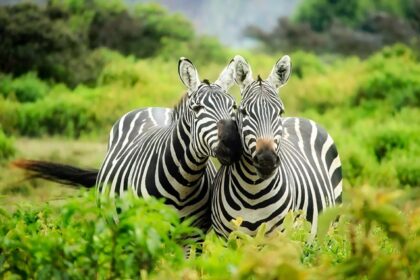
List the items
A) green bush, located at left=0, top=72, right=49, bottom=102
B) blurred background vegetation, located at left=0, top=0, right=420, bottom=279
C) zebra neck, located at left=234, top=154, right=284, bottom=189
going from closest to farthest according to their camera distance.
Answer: zebra neck, located at left=234, top=154, right=284, bottom=189
blurred background vegetation, located at left=0, top=0, right=420, bottom=279
green bush, located at left=0, top=72, right=49, bottom=102

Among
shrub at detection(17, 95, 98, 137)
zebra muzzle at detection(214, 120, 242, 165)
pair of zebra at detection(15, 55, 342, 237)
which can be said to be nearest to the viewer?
zebra muzzle at detection(214, 120, 242, 165)

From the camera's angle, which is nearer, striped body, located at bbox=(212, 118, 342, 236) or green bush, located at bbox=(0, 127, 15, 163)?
striped body, located at bbox=(212, 118, 342, 236)

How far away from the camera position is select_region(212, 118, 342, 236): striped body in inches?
225

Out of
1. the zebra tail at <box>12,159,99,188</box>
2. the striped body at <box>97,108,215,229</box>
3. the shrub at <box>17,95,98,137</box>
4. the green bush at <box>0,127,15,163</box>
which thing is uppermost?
the striped body at <box>97,108,215,229</box>

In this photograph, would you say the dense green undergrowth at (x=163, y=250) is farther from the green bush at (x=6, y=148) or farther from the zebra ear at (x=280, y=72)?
the green bush at (x=6, y=148)

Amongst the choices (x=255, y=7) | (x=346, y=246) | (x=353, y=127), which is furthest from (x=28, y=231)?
(x=255, y=7)

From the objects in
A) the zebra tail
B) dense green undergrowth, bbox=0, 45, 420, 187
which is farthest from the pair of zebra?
dense green undergrowth, bbox=0, 45, 420, 187

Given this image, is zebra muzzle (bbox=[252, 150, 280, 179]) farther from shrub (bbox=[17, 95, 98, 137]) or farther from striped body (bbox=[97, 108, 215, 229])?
shrub (bbox=[17, 95, 98, 137])

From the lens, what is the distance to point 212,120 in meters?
5.64

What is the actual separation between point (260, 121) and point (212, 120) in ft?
0.92

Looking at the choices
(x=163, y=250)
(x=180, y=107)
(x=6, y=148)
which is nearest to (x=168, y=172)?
(x=180, y=107)

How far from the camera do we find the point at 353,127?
14.9 metres

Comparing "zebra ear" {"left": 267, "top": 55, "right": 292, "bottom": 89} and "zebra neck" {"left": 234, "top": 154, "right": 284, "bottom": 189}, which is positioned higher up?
"zebra ear" {"left": 267, "top": 55, "right": 292, "bottom": 89}

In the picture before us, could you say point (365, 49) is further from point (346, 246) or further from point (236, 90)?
point (346, 246)
